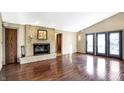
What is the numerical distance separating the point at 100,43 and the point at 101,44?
124 mm

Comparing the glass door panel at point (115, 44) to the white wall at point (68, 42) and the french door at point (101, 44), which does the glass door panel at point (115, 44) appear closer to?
the french door at point (101, 44)

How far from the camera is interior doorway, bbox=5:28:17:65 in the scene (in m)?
5.95

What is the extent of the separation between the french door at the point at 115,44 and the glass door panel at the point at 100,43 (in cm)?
45

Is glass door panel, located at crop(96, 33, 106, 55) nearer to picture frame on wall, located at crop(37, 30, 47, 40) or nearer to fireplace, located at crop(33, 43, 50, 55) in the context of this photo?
fireplace, located at crop(33, 43, 50, 55)

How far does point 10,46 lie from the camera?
6.11m

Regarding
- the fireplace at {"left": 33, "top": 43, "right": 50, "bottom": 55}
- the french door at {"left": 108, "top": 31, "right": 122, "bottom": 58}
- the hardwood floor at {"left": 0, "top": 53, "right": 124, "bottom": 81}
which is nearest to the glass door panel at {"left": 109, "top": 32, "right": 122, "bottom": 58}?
the french door at {"left": 108, "top": 31, "right": 122, "bottom": 58}

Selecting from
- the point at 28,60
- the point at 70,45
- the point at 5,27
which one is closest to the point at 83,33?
the point at 70,45

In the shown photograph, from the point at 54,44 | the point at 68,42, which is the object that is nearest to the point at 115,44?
the point at 68,42

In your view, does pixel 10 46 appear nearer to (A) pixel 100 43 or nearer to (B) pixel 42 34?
(B) pixel 42 34

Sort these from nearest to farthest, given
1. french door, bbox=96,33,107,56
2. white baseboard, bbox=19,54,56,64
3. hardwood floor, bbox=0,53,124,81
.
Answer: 1. hardwood floor, bbox=0,53,124,81
2. white baseboard, bbox=19,54,56,64
3. french door, bbox=96,33,107,56

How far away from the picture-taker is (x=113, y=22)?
7.91 meters

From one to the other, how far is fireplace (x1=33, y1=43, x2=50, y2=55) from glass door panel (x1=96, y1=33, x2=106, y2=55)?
161 inches

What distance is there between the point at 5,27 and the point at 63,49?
528 centimetres

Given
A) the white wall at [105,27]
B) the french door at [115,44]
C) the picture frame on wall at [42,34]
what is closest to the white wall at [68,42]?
the white wall at [105,27]
